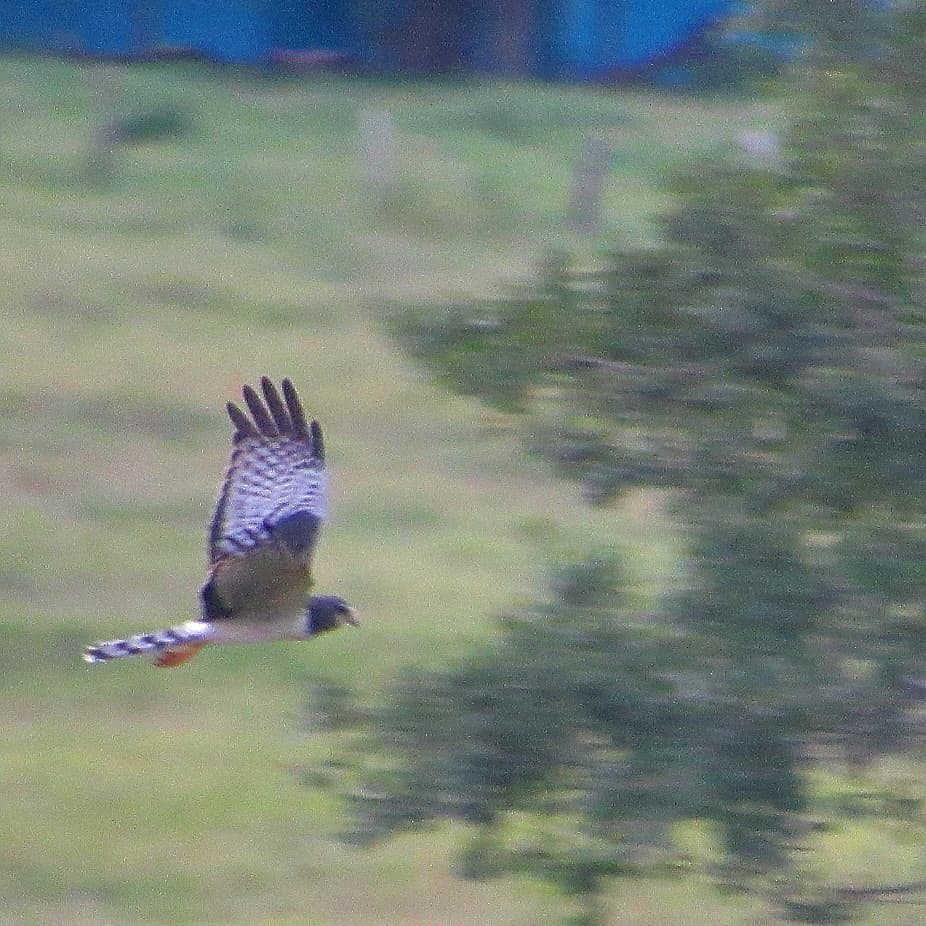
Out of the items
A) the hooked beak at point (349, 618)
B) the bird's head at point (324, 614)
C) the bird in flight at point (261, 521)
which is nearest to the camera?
the bird in flight at point (261, 521)

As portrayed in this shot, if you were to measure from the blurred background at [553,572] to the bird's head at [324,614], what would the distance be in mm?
290

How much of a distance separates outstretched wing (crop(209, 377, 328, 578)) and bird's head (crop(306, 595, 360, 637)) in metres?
0.45

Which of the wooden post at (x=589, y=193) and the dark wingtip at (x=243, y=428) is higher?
the wooden post at (x=589, y=193)

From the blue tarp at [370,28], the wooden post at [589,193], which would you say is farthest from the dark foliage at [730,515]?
the blue tarp at [370,28]

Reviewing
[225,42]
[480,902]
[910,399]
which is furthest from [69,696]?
[225,42]

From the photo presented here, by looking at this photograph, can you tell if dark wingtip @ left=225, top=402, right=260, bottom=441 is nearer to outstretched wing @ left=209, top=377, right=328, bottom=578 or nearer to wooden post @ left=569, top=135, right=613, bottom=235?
outstretched wing @ left=209, top=377, right=328, bottom=578

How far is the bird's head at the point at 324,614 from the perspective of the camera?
19.1ft

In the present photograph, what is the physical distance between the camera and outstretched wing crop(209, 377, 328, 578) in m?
5.28

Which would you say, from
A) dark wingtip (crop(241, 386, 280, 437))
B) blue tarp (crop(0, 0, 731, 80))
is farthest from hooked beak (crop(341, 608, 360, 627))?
blue tarp (crop(0, 0, 731, 80))

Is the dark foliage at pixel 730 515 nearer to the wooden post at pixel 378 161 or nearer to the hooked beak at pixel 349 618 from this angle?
the hooked beak at pixel 349 618

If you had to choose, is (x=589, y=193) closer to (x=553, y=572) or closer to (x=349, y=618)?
(x=349, y=618)

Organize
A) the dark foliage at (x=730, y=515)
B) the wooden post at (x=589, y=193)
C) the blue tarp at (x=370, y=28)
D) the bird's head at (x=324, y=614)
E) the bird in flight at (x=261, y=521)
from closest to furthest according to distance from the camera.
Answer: the dark foliage at (x=730, y=515)
the bird in flight at (x=261, y=521)
the bird's head at (x=324, y=614)
the wooden post at (x=589, y=193)
the blue tarp at (x=370, y=28)

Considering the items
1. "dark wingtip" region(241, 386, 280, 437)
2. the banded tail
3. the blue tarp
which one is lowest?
the banded tail

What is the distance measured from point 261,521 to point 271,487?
8 centimetres
